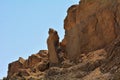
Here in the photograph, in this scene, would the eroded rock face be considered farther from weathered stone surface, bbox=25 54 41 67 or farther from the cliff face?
weathered stone surface, bbox=25 54 41 67

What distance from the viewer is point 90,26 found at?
3547 cm

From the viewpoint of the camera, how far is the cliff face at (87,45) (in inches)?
1078

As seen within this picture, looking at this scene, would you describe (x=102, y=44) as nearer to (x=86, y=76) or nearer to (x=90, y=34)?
(x=90, y=34)

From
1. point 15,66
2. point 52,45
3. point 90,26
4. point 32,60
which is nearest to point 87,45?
point 90,26

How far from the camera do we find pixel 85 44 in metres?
35.7

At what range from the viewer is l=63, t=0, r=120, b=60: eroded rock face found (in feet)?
107

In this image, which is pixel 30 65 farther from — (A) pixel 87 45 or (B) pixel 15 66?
(A) pixel 87 45

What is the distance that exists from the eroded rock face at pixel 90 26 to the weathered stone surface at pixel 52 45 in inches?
78.3

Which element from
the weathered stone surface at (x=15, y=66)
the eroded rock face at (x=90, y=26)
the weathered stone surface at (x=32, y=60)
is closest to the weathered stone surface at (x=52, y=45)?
the eroded rock face at (x=90, y=26)

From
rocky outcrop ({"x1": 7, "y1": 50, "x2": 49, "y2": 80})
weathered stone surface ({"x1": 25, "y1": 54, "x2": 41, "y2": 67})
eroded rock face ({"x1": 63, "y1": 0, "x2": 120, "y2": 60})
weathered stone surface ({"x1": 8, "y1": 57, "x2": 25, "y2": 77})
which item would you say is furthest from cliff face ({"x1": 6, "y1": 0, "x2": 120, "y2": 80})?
weathered stone surface ({"x1": 8, "y1": 57, "x2": 25, "y2": 77})

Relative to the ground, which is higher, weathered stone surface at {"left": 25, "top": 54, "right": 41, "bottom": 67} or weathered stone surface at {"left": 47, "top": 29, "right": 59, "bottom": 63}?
weathered stone surface at {"left": 25, "top": 54, "right": 41, "bottom": 67}

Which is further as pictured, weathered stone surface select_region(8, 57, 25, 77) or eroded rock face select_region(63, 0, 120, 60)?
weathered stone surface select_region(8, 57, 25, 77)

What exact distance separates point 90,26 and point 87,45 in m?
1.93

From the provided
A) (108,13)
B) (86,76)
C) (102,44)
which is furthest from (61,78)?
(108,13)
